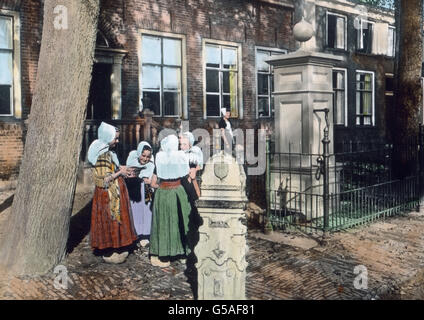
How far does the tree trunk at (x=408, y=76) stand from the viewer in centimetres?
903

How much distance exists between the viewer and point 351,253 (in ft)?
18.9

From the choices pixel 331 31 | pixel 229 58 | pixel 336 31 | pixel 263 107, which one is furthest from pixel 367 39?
pixel 229 58

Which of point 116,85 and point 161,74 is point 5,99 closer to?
point 116,85

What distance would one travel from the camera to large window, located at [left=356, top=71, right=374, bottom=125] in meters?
19.4

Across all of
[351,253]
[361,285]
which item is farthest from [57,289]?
[351,253]

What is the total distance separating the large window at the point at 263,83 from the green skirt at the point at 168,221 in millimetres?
10323

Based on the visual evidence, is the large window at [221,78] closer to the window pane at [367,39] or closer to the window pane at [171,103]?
the window pane at [171,103]

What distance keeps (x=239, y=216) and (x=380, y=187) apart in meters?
5.34

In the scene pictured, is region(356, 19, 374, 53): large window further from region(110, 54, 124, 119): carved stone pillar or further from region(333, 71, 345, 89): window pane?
region(110, 54, 124, 119): carved stone pillar

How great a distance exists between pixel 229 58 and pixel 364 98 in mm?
8472

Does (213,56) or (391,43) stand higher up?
(391,43)

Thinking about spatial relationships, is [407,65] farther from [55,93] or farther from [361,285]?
[55,93]

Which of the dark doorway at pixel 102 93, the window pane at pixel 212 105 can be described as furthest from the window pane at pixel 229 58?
the dark doorway at pixel 102 93

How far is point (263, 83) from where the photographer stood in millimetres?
15398
